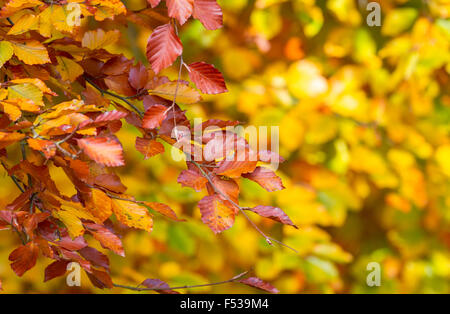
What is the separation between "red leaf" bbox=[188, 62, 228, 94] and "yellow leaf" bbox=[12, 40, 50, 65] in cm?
22

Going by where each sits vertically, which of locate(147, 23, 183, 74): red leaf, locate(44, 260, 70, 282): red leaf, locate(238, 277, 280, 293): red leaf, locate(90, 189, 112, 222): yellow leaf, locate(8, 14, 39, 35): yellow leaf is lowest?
locate(238, 277, 280, 293): red leaf

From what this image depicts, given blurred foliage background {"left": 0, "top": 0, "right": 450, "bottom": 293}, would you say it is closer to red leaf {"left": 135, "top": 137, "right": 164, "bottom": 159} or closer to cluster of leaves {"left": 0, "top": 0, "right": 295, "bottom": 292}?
cluster of leaves {"left": 0, "top": 0, "right": 295, "bottom": 292}

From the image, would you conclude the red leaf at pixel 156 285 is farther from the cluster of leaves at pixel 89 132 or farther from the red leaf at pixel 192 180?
the red leaf at pixel 192 180

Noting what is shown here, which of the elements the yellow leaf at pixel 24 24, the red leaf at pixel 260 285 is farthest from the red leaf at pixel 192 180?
the yellow leaf at pixel 24 24

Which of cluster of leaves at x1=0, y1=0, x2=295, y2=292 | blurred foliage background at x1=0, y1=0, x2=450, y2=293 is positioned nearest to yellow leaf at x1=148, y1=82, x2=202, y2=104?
cluster of leaves at x1=0, y1=0, x2=295, y2=292

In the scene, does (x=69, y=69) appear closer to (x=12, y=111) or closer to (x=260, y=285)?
(x=12, y=111)

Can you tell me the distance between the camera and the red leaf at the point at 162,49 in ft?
2.69

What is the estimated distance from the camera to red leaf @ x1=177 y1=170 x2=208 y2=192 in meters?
0.82

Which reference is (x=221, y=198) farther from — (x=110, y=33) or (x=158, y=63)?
(x=110, y=33)

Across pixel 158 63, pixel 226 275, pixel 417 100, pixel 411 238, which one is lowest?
pixel 226 275

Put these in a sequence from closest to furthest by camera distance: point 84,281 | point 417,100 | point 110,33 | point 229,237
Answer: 1. point 110,33
2. point 84,281
3. point 229,237
4. point 417,100

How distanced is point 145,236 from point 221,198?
1516mm
